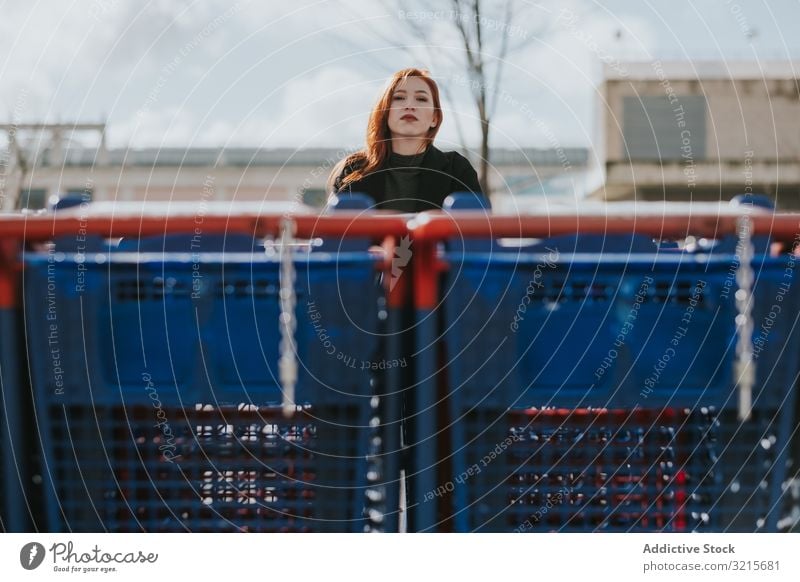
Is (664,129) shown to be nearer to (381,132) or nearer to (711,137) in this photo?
(711,137)

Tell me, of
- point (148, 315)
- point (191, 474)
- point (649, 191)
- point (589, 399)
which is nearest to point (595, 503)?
point (589, 399)

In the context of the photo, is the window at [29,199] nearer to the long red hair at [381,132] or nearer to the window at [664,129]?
the long red hair at [381,132]

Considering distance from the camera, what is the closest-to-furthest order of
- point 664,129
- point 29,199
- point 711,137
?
point 29,199
point 711,137
point 664,129

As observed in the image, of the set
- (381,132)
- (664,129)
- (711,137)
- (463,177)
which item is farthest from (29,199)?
(664,129)

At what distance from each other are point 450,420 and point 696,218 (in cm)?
48

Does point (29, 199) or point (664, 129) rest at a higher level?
point (664, 129)

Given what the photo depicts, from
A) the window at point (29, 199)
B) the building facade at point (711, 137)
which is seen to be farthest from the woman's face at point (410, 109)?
the building facade at point (711, 137)

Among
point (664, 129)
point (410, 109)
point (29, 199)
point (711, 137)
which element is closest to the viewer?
point (410, 109)

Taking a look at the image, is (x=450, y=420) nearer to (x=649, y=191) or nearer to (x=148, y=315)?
(x=148, y=315)

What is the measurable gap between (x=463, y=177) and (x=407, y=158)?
14 cm

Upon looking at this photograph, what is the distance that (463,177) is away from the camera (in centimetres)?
194

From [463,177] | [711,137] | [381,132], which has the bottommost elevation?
[463,177]

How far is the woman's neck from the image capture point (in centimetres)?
194

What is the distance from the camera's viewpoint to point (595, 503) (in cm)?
137
